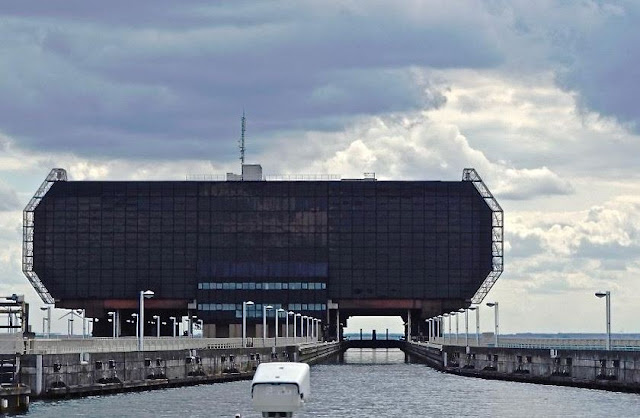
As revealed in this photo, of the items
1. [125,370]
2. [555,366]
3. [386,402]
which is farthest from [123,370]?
[555,366]

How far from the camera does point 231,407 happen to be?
88.1 meters

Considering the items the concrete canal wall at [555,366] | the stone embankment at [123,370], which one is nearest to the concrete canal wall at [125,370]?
the stone embankment at [123,370]

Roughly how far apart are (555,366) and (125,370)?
3707 cm

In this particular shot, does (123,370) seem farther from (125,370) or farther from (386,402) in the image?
(386,402)

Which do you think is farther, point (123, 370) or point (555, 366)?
point (555, 366)

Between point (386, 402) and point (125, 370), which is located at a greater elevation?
point (125, 370)

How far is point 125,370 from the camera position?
10569cm

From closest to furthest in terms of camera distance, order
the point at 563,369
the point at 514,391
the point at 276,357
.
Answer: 1. the point at 514,391
2. the point at 563,369
3. the point at 276,357

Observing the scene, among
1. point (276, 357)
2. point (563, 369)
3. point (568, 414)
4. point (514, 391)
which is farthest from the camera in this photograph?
point (276, 357)

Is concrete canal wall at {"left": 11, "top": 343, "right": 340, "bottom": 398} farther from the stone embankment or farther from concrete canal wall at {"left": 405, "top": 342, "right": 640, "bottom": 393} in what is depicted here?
concrete canal wall at {"left": 405, "top": 342, "right": 640, "bottom": 393}

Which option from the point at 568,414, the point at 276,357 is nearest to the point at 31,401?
the point at 568,414

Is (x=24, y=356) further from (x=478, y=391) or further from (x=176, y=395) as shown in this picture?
(x=478, y=391)

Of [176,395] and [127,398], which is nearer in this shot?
[127,398]

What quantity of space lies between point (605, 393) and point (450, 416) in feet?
72.1
